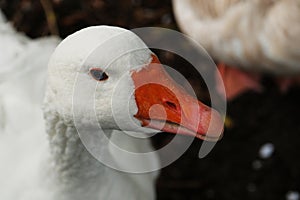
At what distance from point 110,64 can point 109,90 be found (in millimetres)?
61

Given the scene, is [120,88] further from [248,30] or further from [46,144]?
[248,30]

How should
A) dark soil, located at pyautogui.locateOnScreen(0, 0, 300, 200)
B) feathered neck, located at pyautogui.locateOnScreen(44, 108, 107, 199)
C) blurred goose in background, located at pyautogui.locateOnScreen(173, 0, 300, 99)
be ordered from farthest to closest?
dark soil, located at pyautogui.locateOnScreen(0, 0, 300, 200)
blurred goose in background, located at pyautogui.locateOnScreen(173, 0, 300, 99)
feathered neck, located at pyautogui.locateOnScreen(44, 108, 107, 199)

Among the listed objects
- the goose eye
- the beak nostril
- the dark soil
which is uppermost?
the goose eye

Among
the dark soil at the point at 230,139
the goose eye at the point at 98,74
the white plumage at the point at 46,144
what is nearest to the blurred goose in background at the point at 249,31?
the dark soil at the point at 230,139

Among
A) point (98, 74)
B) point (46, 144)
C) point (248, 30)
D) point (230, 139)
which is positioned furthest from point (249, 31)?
point (98, 74)

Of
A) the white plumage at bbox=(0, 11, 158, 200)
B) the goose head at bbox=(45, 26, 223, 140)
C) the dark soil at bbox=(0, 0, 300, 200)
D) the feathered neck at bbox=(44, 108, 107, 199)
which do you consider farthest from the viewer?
the dark soil at bbox=(0, 0, 300, 200)

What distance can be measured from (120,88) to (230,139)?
1.35 meters

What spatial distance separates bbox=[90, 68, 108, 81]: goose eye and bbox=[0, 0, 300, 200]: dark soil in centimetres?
124

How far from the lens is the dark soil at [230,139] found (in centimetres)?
224

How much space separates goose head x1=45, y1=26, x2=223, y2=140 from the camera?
1044mm

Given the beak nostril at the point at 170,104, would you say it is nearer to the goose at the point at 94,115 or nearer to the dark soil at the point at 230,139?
the goose at the point at 94,115

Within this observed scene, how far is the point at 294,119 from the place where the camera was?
7.81 ft

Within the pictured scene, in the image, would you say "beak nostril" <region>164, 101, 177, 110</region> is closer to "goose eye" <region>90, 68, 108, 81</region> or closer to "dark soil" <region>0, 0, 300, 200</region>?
"goose eye" <region>90, 68, 108, 81</region>

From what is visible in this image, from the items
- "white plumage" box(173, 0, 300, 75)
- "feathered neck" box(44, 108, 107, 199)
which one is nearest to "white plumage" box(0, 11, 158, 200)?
"feathered neck" box(44, 108, 107, 199)
